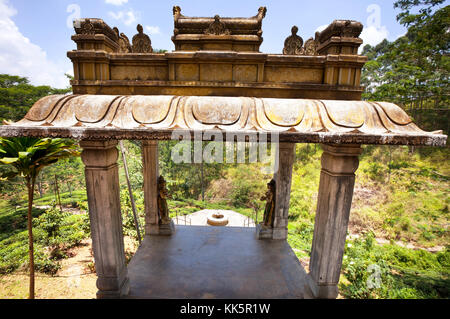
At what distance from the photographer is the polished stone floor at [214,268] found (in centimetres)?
540

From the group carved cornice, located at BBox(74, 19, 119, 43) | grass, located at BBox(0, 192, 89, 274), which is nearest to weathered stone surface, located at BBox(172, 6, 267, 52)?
carved cornice, located at BBox(74, 19, 119, 43)

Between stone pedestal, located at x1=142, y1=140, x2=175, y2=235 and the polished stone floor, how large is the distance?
1.10 feet

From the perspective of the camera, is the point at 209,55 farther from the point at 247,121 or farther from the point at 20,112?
the point at 20,112

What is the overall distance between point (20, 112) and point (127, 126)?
25958 millimetres

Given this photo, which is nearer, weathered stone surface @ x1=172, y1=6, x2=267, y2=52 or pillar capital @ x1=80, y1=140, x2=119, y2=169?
pillar capital @ x1=80, y1=140, x2=119, y2=169

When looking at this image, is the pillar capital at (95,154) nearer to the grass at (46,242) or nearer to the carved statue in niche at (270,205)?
the carved statue in niche at (270,205)

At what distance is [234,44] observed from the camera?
5.20 m

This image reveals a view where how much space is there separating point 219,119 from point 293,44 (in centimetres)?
314

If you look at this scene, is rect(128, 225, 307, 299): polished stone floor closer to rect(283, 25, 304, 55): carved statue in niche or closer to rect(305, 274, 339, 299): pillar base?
rect(305, 274, 339, 299): pillar base

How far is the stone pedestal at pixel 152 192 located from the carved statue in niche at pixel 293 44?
532 centimetres

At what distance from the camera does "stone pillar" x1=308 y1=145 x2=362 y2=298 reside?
425cm

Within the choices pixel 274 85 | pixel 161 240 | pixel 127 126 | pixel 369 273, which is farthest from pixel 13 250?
pixel 369 273

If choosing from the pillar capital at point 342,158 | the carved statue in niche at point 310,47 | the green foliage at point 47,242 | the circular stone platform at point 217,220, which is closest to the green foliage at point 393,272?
the circular stone platform at point 217,220

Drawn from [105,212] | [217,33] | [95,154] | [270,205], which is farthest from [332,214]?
[95,154]
